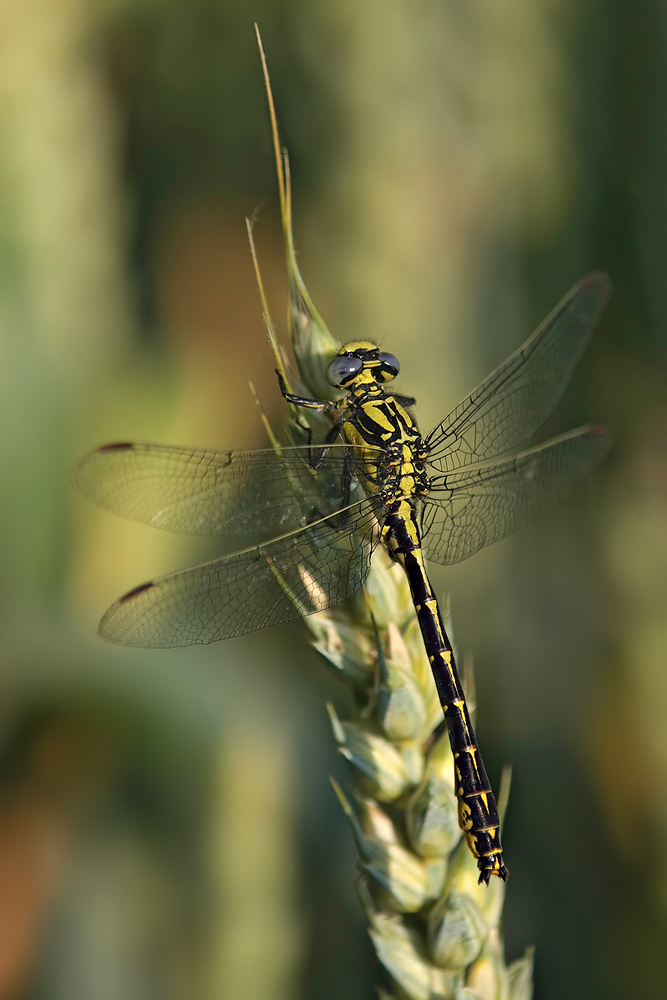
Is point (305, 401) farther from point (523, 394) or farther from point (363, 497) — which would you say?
point (523, 394)

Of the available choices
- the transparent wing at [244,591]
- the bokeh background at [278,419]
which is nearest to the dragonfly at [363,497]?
the transparent wing at [244,591]

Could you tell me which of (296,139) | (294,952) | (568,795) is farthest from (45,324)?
(568,795)

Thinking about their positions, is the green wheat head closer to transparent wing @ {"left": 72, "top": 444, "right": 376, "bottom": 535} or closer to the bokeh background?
transparent wing @ {"left": 72, "top": 444, "right": 376, "bottom": 535}

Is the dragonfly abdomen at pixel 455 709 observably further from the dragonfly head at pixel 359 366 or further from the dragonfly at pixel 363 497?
the dragonfly head at pixel 359 366

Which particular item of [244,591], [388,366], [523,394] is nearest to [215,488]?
[244,591]

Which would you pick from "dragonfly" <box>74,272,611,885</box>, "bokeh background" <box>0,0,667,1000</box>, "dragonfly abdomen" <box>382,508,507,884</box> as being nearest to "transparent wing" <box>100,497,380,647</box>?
"dragonfly" <box>74,272,611,885</box>

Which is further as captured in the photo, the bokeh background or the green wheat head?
the bokeh background
